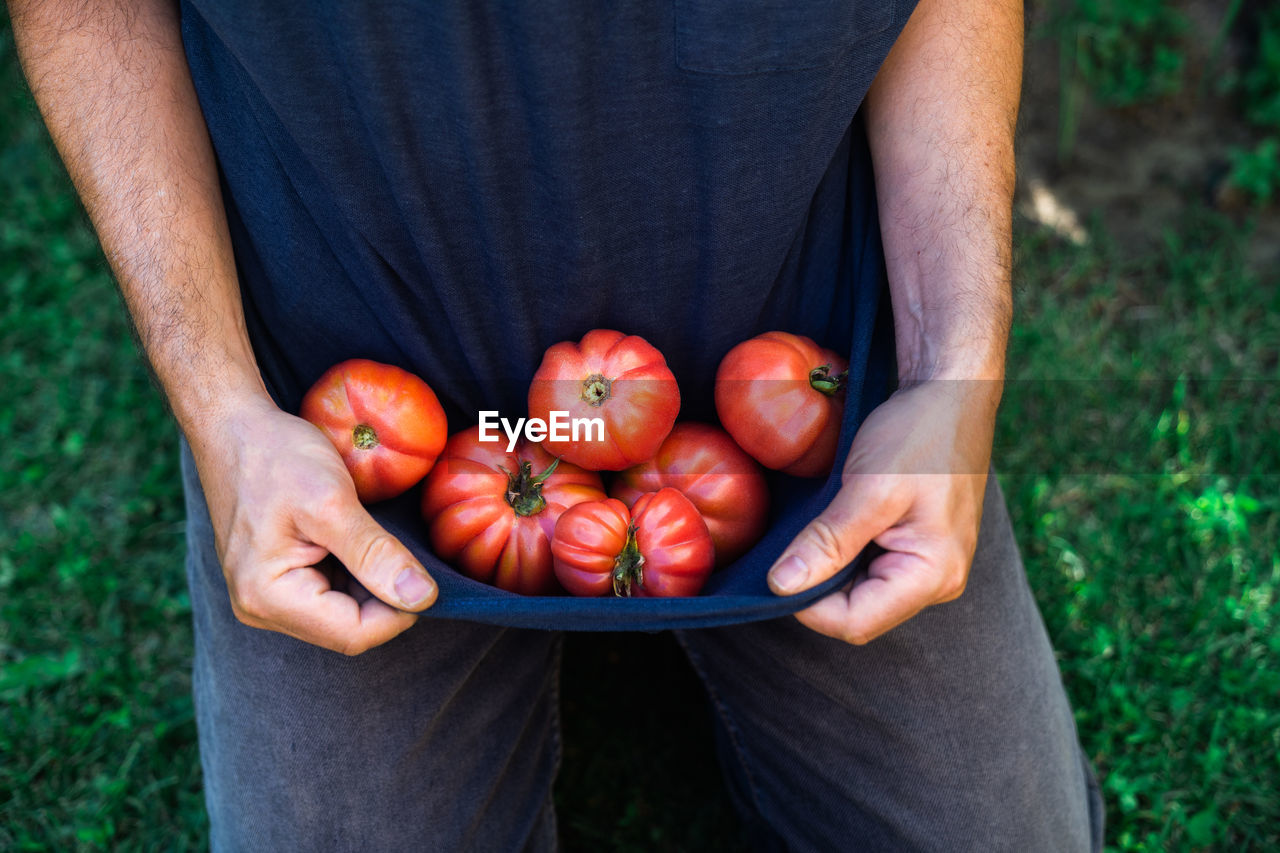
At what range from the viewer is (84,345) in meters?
3.55

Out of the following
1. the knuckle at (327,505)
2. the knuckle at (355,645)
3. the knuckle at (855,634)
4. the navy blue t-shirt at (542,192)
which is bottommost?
the knuckle at (855,634)

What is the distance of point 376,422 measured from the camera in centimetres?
172

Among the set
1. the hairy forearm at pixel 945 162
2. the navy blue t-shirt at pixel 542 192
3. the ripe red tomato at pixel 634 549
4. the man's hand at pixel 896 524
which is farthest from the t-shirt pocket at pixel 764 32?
the ripe red tomato at pixel 634 549

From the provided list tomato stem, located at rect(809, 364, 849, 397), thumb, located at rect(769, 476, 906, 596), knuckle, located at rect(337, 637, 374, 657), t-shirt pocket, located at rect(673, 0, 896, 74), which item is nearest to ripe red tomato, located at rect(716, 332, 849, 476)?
tomato stem, located at rect(809, 364, 849, 397)

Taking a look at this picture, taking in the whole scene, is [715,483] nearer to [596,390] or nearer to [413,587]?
[596,390]

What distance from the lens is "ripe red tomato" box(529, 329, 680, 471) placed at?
1711 mm

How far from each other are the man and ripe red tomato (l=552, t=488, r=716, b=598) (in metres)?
0.19

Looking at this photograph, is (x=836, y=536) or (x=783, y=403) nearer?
(x=836, y=536)

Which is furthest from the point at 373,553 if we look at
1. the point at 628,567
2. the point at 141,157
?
the point at 141,157

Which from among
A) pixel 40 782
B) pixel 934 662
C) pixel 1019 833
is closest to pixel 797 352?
pixel 934 662

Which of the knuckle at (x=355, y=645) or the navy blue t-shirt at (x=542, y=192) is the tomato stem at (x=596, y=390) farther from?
the knuckle at (x=355, y=645)

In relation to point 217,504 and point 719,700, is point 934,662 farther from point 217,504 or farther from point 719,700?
point 217,504

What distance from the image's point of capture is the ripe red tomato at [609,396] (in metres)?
1.71

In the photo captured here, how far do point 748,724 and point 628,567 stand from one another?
0.71 m
